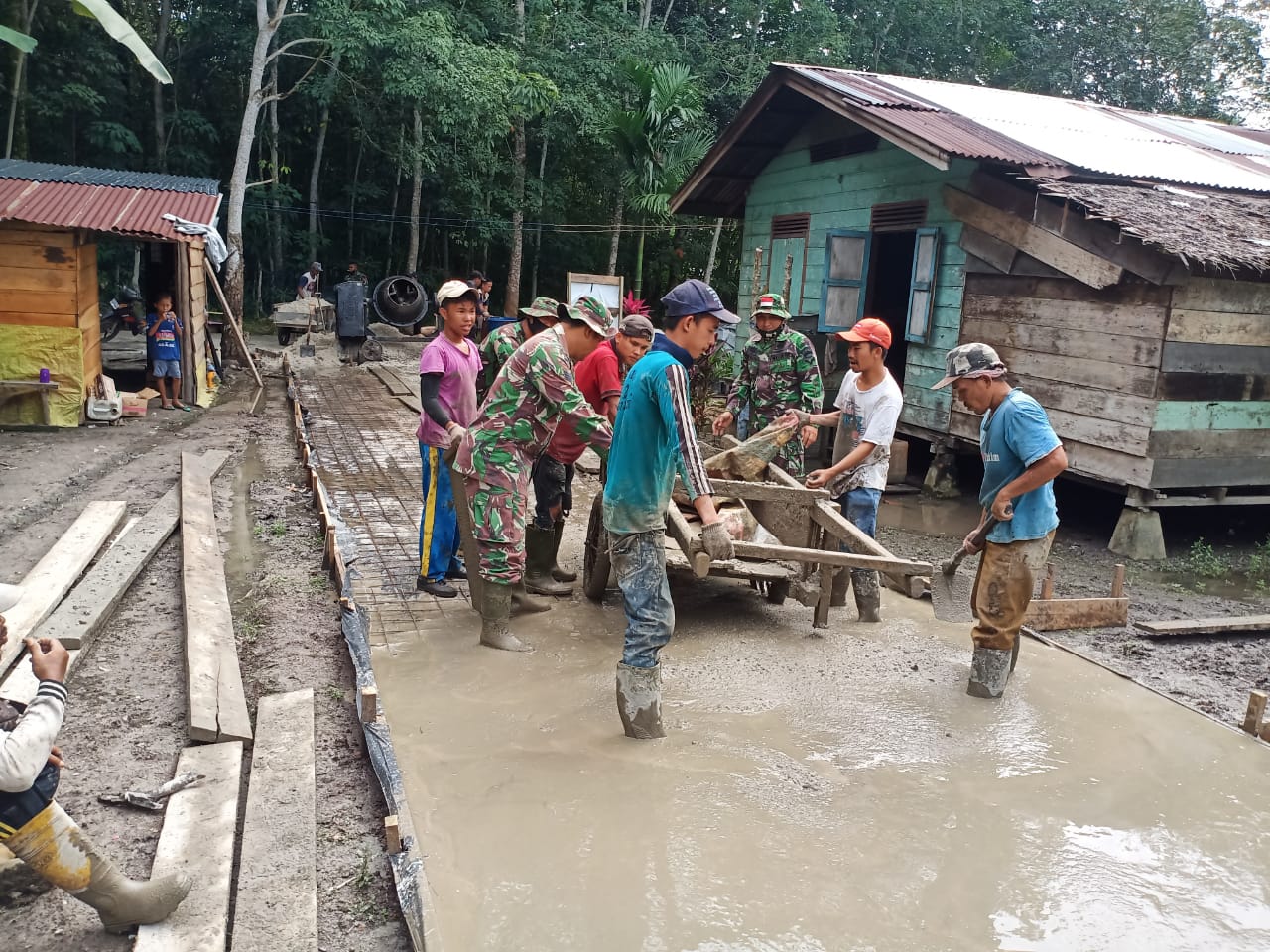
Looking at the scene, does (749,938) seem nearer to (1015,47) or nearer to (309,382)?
(309,382)

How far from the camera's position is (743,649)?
16.3ft

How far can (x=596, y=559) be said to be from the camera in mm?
5500

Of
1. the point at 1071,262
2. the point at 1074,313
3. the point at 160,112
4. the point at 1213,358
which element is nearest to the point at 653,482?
the point at 1071,262

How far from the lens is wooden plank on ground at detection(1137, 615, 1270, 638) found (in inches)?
220

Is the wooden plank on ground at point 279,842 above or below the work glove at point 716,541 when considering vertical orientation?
below

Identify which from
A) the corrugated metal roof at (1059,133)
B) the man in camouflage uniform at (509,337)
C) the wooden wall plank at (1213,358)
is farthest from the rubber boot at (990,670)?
the corrugated metal roof at (1059,133)

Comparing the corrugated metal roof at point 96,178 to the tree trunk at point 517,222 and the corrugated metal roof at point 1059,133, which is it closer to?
the corrugated metal roof at point 1059,133

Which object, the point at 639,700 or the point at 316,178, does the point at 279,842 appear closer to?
the point at 639,700

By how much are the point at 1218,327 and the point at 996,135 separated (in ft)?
8.93

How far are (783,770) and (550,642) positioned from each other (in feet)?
5.28

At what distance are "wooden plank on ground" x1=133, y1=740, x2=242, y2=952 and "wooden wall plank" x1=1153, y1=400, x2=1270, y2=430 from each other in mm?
7068

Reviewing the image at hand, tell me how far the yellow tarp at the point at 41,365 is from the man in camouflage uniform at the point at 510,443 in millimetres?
6927

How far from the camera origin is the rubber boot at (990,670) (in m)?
4.46

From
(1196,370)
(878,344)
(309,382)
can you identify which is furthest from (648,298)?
(878,344)
